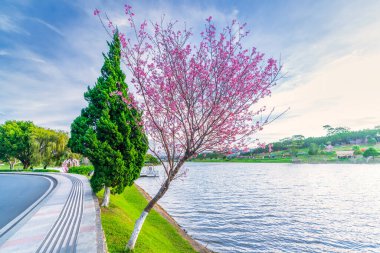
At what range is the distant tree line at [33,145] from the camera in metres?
38.5

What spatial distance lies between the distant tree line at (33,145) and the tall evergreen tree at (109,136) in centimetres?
3180

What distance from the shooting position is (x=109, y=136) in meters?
11.1

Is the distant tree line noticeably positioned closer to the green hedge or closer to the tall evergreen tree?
the green hedge

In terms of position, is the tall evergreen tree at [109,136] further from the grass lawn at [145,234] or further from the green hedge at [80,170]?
the green hedge at [80,170]

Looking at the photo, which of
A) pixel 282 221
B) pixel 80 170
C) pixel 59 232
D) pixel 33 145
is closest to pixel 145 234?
pixel 59 232

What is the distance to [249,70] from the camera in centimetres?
575

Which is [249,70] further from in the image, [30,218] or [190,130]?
[30,218]

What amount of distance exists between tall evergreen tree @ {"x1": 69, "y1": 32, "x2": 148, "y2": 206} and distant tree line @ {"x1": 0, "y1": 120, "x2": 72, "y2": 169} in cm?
3180

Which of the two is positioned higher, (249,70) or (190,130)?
(249,70)

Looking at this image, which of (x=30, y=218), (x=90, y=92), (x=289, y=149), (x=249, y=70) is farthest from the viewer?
(x=289, y=149)

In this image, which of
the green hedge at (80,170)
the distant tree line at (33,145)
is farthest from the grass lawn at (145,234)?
the distant tree line at (33,145)

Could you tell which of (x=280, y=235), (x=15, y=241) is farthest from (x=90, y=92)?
(x=280, y=235)

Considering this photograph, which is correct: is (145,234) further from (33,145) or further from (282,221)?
(33,145)

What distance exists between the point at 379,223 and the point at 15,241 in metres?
21.6
